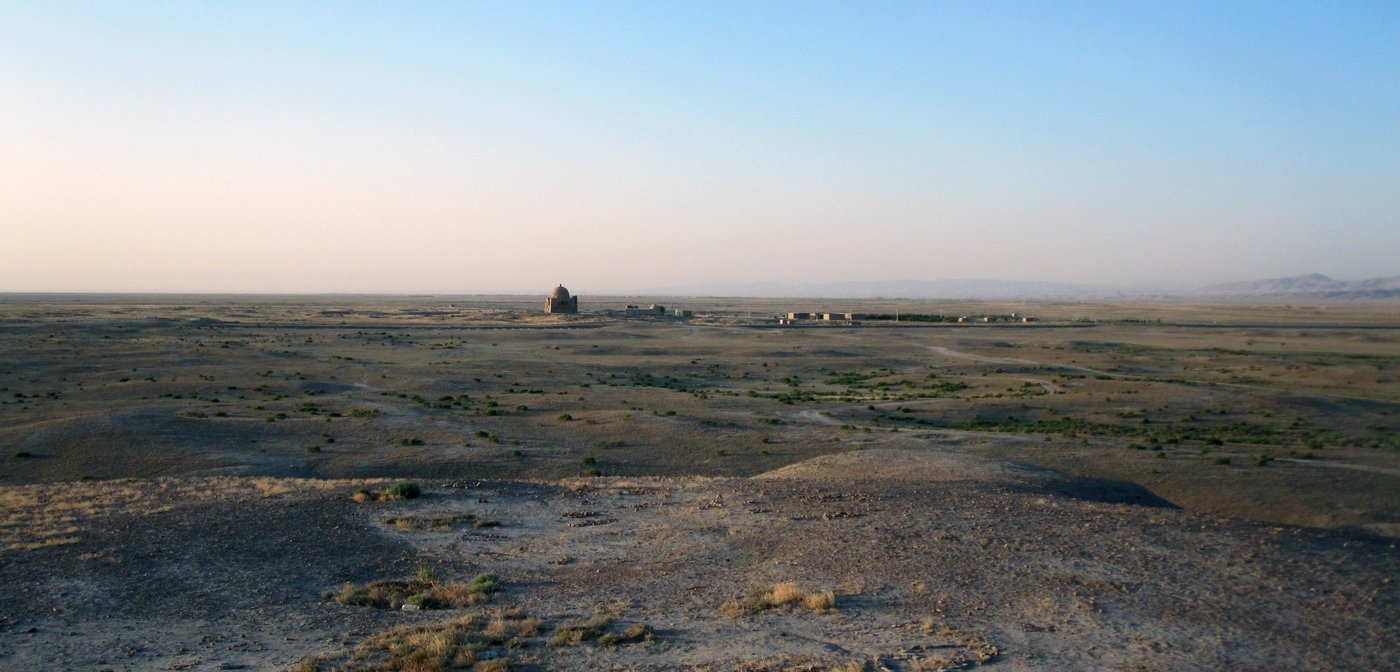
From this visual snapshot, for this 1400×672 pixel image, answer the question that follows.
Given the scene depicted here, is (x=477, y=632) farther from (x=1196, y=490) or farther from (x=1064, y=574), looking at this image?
(x=1196, y=490)

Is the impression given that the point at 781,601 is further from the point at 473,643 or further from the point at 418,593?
the point at 418,593

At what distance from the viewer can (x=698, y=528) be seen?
13.6 metres

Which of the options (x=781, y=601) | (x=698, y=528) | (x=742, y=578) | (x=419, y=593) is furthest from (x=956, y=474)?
(x=419, y=593)

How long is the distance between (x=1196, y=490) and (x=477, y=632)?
17.1 metres

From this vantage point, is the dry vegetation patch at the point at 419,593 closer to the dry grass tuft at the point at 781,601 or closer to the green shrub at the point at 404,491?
the dry grass tuft at the point at 781,601

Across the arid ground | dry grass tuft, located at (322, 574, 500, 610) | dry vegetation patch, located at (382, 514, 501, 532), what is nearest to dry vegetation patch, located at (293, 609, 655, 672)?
the arid ground

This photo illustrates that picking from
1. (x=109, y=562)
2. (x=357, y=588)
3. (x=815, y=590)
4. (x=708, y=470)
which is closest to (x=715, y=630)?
(x=815, y=590)

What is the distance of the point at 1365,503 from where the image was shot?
18812mm

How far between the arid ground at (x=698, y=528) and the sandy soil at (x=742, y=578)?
2.0 inches

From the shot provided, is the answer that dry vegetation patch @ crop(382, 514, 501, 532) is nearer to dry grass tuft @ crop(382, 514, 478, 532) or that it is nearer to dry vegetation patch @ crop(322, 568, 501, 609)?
dry grass tuft @ crop(382, 514, 478, 532)

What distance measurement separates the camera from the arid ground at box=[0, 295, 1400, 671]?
893cm

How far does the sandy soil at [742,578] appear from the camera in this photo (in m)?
8.68

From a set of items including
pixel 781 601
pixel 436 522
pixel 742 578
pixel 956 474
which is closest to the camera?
pixel 781 601

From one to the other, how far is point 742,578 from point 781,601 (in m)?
1.14
